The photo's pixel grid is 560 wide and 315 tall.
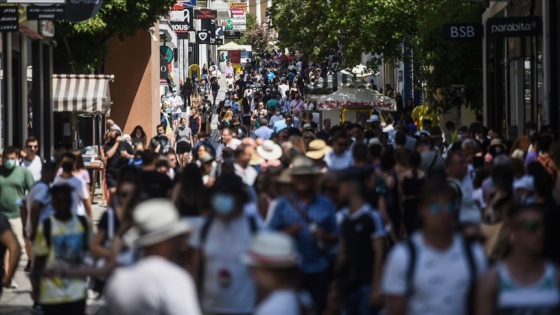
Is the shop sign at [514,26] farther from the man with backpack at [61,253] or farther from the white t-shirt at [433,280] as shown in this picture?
the white t-shirt at [433,280]

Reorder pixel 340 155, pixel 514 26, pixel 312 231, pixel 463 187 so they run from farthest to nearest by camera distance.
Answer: pixel 514 26, pixel 340 155, pixel 463 187, pixel 312 231

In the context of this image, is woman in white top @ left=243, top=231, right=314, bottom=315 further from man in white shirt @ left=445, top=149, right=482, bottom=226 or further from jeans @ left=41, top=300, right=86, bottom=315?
man in white shirt @ left=445, top=149, right=482, bottom=226

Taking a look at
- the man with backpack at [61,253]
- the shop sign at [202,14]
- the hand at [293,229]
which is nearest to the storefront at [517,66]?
the hand at [293,229]

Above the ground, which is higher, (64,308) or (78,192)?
(78,192)

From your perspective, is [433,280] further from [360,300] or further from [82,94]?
[82,94]

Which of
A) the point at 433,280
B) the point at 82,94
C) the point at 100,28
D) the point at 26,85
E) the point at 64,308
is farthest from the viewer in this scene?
the point at 100,28

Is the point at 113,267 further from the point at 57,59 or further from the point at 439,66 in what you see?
the point at 57,59

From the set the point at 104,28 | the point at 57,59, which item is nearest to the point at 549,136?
the point at 104,28

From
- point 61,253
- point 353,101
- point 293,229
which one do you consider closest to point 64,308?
point 61,253

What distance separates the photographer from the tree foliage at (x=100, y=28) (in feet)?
104

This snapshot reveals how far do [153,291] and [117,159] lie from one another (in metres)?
17.5

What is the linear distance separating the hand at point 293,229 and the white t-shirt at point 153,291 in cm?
404

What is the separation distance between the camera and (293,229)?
10.4 metres

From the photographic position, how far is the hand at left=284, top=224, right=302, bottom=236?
10430mm
